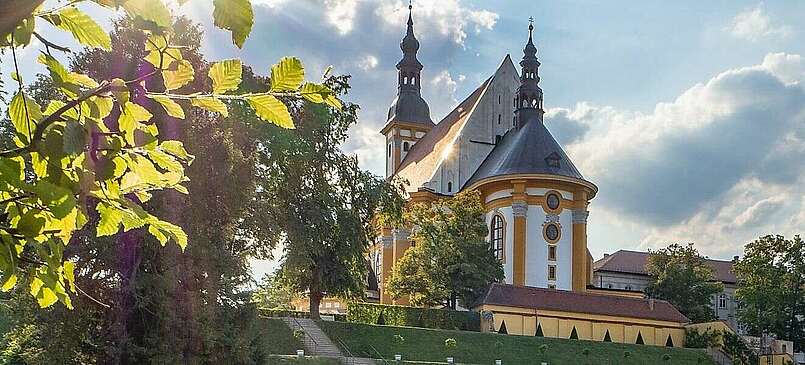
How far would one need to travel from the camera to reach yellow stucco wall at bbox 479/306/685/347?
48875 millimetres

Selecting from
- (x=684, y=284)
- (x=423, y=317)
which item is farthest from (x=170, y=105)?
(x=684, y=284)

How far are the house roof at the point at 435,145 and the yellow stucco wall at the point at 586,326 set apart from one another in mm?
20027

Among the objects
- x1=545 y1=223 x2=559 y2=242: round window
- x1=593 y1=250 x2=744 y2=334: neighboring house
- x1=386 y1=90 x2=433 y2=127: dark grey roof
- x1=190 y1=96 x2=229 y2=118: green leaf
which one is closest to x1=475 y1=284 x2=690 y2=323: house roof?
x1=545 y1=223 x2=559 y2=242: round window

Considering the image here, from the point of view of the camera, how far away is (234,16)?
192 centimetres

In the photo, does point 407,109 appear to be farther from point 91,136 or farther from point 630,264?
point 91,136

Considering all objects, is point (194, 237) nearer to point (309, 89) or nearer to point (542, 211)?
point (309, 89)

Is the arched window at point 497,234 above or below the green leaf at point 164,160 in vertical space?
above

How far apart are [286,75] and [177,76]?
0.30m

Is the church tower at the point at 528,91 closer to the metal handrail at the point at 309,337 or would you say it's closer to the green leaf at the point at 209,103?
the metal handrail at the point at 309,337

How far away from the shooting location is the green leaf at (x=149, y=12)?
6.62ft

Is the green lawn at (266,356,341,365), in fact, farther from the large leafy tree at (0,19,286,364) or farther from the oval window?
the oval window

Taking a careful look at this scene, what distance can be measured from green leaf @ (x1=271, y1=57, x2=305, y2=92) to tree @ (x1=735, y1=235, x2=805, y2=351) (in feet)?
193

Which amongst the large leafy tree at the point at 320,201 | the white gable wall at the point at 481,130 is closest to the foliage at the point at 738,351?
the large leafy tree at the point at 320,201

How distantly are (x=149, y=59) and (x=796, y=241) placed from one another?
Answer: 62115 mm
